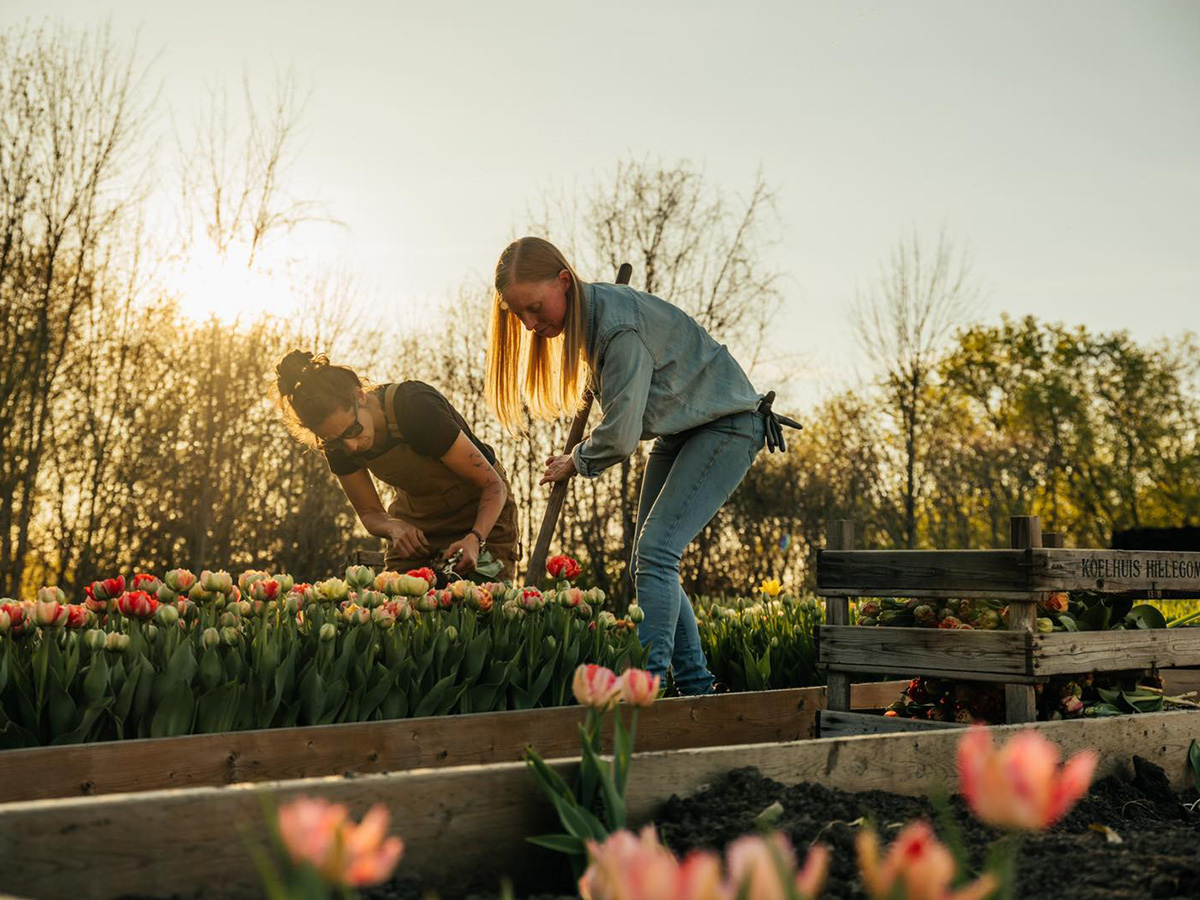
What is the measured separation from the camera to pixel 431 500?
423 cm

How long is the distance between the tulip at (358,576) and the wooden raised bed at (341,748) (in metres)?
0.73

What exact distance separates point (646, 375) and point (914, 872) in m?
2.66

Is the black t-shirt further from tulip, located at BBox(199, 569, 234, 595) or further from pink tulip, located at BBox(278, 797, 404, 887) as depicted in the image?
pink tulip, located at BBox(278, 797, 404, 887)

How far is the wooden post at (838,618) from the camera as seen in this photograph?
10.8 feet

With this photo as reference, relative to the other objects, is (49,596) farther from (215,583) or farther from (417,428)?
(417,428)

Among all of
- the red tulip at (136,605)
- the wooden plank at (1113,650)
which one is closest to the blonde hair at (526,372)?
the red tulip at (136,605)

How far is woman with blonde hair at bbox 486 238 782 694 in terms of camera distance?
10.9ft

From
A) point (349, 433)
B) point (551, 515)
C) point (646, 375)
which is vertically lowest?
point (551, 515)

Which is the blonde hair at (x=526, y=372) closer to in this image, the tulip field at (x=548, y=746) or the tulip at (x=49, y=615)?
the tulip field at (x=548, y=746)

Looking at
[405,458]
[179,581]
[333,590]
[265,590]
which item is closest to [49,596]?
[179,581]

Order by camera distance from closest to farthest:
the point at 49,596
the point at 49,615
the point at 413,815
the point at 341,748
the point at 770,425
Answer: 1. the point at 413,815
2. the point at 341,748
3. the point at 49,615
4. the point at 49,596
5. the point at 770,425

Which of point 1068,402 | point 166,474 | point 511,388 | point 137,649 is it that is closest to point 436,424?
point 511,388

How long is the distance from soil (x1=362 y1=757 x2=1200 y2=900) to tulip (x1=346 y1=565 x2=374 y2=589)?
1733 mm

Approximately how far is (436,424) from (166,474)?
19.0 feet
